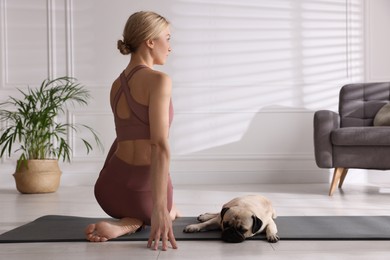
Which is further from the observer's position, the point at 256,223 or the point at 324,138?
the point at 324,138

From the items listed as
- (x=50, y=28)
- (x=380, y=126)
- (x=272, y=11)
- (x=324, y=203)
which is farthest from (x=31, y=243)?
(x=272, y=11)

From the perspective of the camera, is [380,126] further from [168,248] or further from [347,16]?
[168,248]

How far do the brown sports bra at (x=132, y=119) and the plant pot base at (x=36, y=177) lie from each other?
2.44 m

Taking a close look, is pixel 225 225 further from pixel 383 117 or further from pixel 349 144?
pixel 383 117

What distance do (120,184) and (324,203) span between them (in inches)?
68.1

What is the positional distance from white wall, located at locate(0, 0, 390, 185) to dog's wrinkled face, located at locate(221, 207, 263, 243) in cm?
304

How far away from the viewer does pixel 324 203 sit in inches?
141

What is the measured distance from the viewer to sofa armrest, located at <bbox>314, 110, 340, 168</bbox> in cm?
416

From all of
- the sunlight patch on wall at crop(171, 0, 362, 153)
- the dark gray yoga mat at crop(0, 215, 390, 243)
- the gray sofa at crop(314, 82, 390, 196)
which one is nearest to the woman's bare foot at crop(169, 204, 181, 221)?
the dark gray yoga mat at crop(0, 215, 390, 243)

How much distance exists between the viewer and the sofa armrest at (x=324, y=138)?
416cm

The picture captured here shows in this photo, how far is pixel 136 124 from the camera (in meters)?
2.18

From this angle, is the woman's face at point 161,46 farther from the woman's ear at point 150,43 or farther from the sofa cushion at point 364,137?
the sofa cushion at point 364,137

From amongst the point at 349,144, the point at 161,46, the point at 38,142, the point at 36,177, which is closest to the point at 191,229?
the point at 161,46

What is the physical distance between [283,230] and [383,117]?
7.96ft
